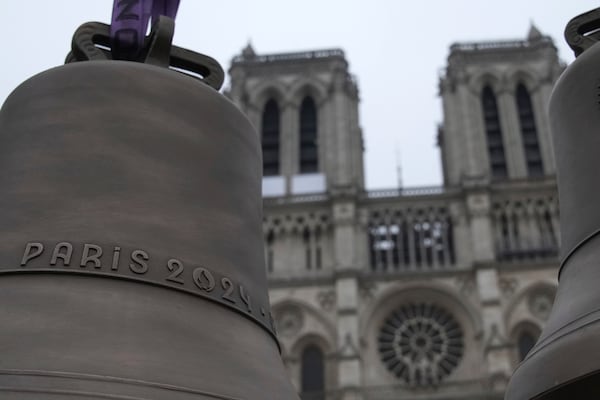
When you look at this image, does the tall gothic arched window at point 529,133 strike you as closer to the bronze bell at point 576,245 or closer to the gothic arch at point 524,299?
the gothic arch at point 524,299

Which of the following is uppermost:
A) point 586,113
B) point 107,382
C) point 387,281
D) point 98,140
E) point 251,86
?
point 251,86

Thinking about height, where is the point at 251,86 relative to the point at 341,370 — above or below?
above

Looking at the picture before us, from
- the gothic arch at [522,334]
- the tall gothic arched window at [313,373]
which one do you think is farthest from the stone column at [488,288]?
the tall gothic arched window at [313,373]

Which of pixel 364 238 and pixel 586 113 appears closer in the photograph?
pixel 586 113

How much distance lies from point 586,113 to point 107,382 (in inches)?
121

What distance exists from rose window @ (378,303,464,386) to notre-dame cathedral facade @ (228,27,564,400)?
0.06 meters

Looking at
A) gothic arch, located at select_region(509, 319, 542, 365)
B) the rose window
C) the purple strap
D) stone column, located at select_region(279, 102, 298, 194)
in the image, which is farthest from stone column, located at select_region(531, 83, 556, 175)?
the purple strap

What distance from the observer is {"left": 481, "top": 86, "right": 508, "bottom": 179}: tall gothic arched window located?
122 feet

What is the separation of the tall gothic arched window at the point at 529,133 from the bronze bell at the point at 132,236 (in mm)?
33946

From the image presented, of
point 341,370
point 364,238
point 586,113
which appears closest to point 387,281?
point 364,238

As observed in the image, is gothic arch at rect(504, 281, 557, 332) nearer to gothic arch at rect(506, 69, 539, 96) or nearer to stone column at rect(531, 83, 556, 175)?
stone column at rect(531, 83, 556, 175)

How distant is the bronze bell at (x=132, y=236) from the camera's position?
10.5ft

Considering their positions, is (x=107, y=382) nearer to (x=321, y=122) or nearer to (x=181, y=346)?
(x=181, y=346)

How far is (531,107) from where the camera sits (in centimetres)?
3856
